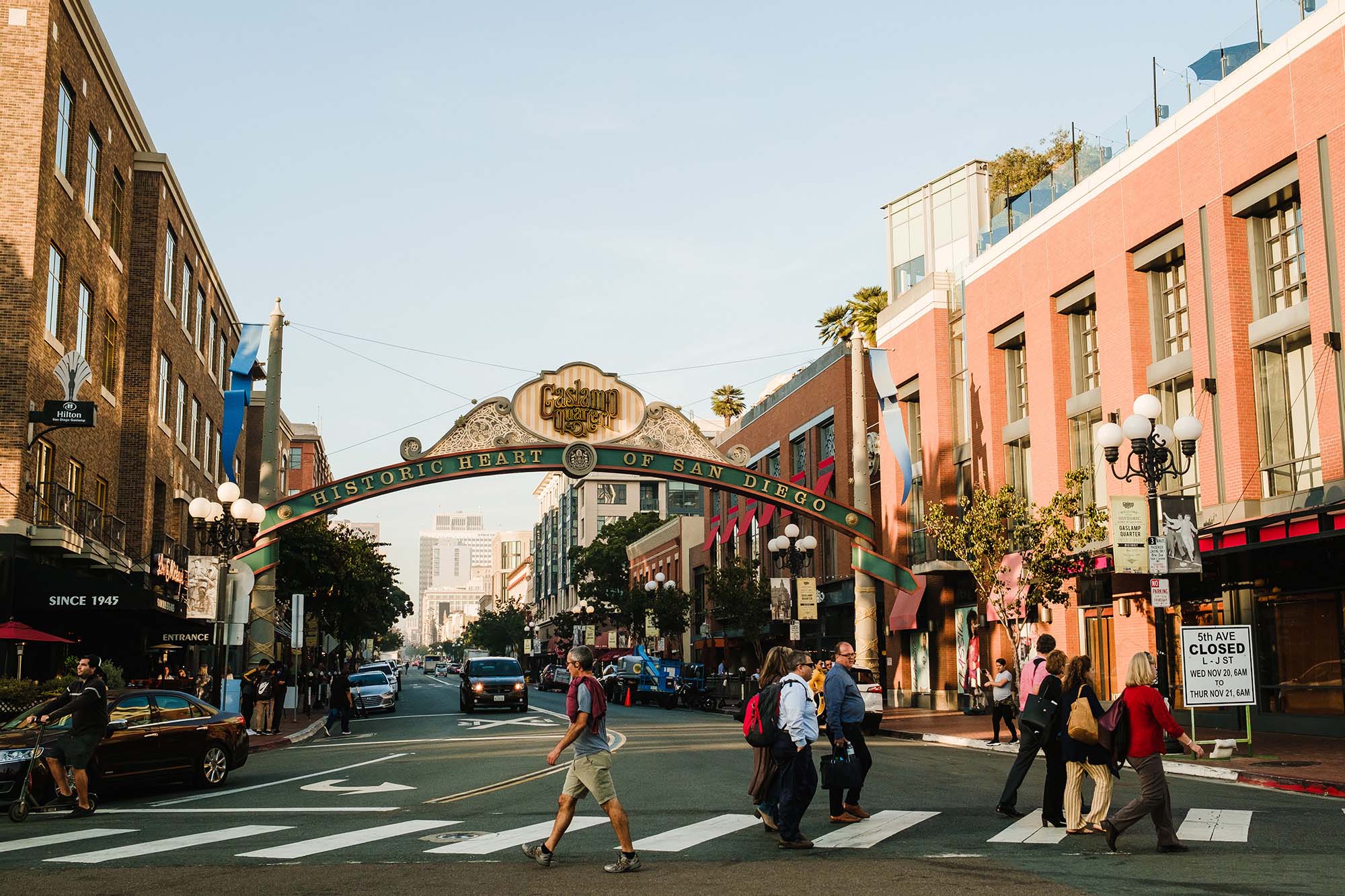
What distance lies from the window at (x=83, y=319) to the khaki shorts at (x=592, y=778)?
927 inches

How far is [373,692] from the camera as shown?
44438 mm

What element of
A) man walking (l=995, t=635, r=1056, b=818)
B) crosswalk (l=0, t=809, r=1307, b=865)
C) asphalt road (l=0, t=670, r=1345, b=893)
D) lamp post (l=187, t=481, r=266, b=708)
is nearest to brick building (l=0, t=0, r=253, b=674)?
lamp post (l=187, t=481, r=266, b=708)

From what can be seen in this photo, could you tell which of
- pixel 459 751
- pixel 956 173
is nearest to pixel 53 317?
pixel 459 751

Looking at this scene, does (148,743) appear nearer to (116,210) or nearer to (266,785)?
(266,785)

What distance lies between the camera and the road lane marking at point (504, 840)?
1129 centimetres

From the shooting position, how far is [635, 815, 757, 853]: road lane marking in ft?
37.3

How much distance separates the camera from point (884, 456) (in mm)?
43688

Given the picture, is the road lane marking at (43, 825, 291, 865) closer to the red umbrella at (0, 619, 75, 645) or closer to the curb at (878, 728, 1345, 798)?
the curb at (878, 728, 1345, 798)

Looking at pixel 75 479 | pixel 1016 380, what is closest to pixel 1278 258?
pixel 1016 380

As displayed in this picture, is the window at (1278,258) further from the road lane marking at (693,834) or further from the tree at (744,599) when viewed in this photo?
the tree at (744,599)

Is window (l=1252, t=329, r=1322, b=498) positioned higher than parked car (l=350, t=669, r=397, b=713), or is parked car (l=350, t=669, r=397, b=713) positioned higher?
window (l=1252, t=329, r=1322, b=498)

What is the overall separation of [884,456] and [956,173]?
12.1 meters

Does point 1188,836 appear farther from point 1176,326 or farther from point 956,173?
point 956,173

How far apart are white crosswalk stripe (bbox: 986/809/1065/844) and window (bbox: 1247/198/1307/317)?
1677 centimetres
